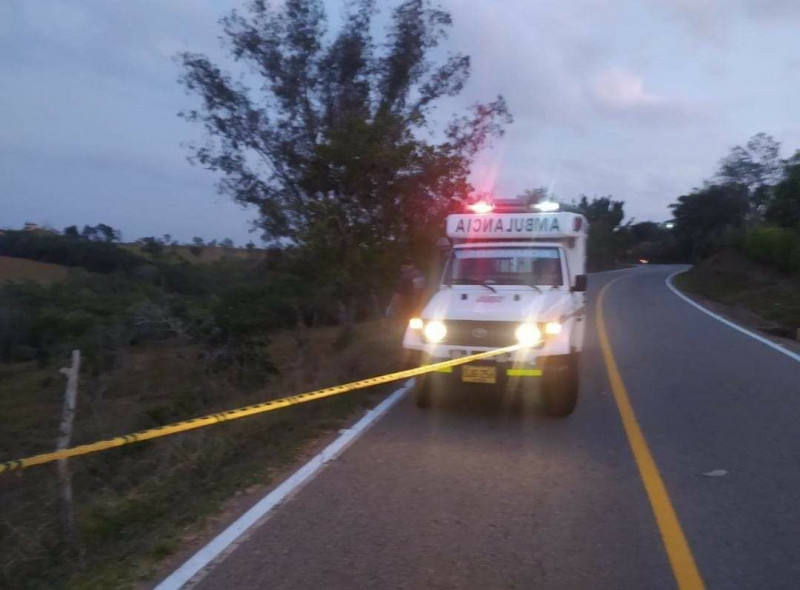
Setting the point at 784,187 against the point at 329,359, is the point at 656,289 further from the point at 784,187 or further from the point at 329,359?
the point at 329,359

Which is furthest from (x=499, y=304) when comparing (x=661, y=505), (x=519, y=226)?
(x=661, y=505)

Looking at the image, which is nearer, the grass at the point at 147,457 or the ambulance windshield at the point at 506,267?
the grass at the point at 147,457

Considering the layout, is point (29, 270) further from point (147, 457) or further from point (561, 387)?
point (561, 387)

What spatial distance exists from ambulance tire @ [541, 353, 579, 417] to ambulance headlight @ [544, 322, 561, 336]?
0.95ft

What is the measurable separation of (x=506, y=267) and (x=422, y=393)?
2.24 metres

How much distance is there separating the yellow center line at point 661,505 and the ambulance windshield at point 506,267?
1.91m

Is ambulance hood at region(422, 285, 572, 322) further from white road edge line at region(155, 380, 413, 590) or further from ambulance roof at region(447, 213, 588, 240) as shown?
white road edge line at region(155, 380, 413, 590)

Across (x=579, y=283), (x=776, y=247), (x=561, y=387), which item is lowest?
(x=561, y=387)

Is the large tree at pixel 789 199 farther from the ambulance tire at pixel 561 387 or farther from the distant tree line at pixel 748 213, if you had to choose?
the ambulance tire at pixel 561 387

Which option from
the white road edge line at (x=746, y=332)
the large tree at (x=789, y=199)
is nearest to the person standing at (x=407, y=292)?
the white road edge line at (x=746, y=332)

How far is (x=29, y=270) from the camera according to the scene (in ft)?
115

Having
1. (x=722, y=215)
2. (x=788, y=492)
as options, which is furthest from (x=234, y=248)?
(x=722, y=215)

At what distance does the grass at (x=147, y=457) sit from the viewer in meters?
5.78

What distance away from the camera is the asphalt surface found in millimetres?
5188
